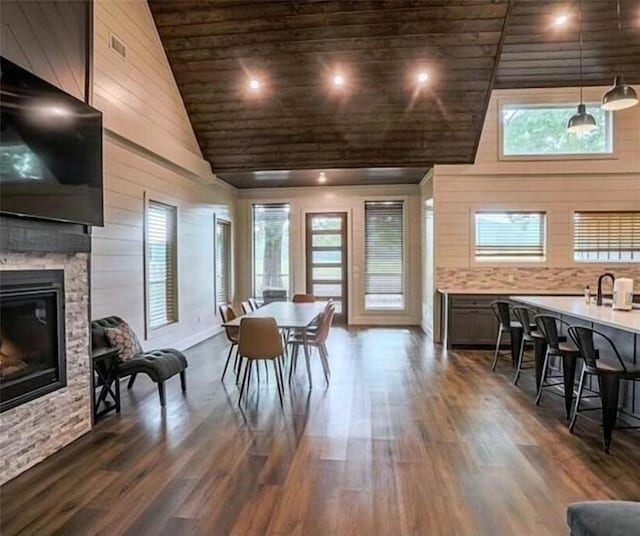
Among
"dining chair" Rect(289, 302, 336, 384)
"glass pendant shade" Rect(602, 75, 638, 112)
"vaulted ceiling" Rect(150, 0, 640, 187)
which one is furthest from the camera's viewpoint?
"vaulted ceiling" Rect(150, 0, 640, 187)

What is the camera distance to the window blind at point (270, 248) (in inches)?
369

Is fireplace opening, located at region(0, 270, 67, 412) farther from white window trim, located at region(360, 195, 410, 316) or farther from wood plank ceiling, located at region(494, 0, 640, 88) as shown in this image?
white window trim, located at region(360, 195, 410, 316)

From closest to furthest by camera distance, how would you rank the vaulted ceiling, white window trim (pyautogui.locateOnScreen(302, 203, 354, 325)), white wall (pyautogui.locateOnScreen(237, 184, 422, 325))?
the vaulted ceiling → white wall (pyautogui.locateOnScreen(237, 184, 422, 325)) → white window trim (pyautogui.locateOnScreen(302, 203, 354, 325))

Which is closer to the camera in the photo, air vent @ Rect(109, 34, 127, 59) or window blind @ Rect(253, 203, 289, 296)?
air vent @ Rect(109, 34, 127, 59)

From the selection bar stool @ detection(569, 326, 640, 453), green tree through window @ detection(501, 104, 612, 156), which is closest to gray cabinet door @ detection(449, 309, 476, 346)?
green tree through window @ detection(501, 104, 612, 156)

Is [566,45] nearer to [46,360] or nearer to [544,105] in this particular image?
[544,105]

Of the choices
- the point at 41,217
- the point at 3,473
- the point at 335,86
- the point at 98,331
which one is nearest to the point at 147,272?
the point at 98,331

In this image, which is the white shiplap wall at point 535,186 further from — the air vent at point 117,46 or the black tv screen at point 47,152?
the black tv screen at point 47,152

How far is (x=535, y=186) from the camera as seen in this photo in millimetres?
7211

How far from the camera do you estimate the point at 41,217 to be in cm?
294

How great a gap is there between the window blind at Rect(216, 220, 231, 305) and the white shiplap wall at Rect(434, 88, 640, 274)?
406cm

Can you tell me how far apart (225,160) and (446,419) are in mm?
5452

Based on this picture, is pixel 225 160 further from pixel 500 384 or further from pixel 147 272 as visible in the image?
pixel 500 384

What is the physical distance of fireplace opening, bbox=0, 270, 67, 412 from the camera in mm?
2859
